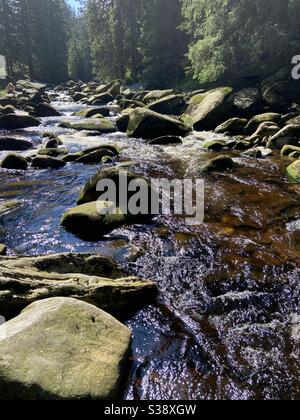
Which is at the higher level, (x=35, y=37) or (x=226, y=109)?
(x=35, y=37)

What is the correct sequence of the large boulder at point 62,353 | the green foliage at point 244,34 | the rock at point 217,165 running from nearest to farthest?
the large boulder at point 62,353
the rock at point 217,165
the green foliage at point 244,34

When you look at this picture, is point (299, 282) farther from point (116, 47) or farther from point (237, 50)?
point (116, 47)

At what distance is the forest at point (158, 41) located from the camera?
82.1ft

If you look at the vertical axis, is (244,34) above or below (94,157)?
above

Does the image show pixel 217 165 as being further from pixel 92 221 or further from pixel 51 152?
pixel 51 152

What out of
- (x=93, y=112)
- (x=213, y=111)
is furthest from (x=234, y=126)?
(x=93, y=112)

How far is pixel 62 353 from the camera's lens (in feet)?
13.8

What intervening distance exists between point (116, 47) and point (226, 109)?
35.7 metres

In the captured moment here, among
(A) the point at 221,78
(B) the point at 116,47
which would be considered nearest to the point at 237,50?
(A) the point at 221,78

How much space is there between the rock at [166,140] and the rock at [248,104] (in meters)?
6.21

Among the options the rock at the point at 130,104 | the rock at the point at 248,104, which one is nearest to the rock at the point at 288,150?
the rock at the point at 248,104

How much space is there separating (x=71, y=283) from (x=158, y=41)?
44629mm

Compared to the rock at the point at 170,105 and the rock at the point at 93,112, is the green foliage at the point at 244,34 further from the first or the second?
the rock at the point at 93,112
